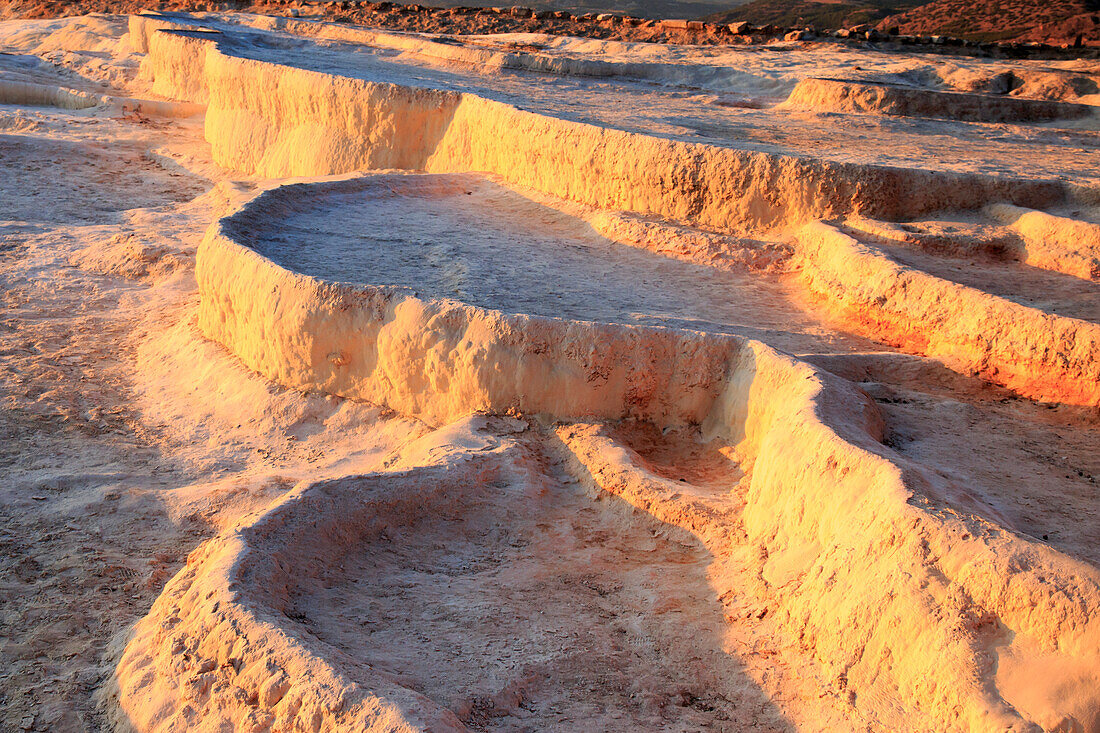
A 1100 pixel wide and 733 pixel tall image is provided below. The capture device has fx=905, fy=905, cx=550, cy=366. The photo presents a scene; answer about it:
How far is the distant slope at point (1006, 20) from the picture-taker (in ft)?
47.2

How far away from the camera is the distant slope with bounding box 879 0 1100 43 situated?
14398 millimetres

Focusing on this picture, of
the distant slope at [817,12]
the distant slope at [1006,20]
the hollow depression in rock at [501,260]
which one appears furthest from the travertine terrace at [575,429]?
the distant slope at [817,12]

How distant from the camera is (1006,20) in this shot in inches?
660

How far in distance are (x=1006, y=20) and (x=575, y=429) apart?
16202mm

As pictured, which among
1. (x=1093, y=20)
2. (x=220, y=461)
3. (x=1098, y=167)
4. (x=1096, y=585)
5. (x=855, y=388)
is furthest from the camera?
(x=1093, y=20)

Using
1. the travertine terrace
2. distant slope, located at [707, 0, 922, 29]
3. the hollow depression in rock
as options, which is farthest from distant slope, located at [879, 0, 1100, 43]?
the hollow depression in rock

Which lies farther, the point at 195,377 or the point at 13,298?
the point at 13,298

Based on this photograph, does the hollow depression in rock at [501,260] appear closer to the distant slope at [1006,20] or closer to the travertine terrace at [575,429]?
the travertine terrace at [575,429]

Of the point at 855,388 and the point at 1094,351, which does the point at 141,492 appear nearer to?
the point at 855,388

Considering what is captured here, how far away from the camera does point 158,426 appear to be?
5.56 meters

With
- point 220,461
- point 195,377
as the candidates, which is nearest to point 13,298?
point 195,377

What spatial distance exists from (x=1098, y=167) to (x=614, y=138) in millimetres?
3561

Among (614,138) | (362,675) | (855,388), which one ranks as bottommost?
(362,675)

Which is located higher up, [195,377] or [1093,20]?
[1093,20]
